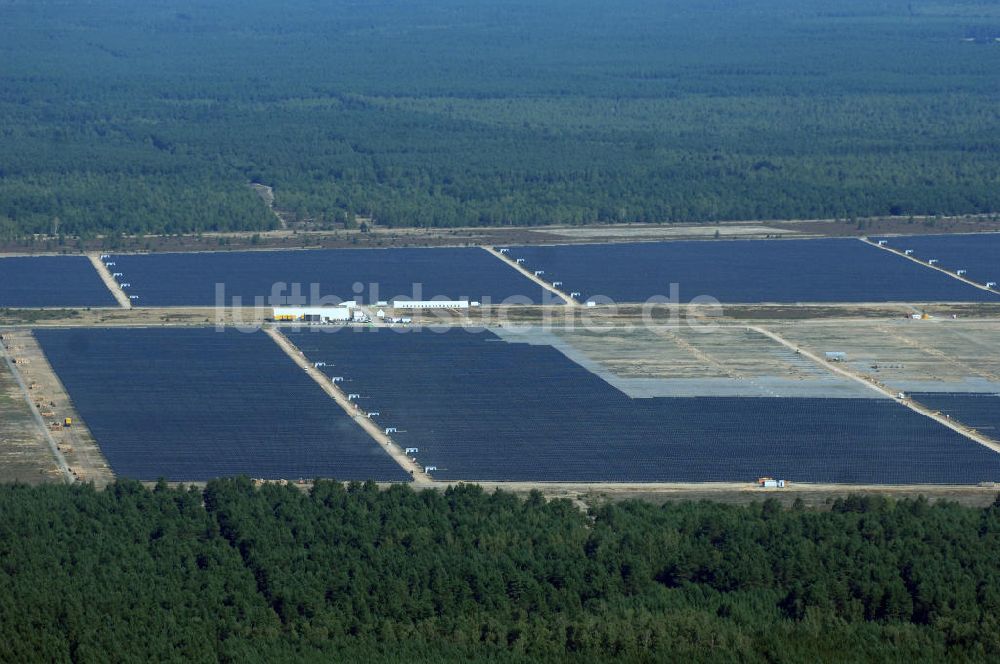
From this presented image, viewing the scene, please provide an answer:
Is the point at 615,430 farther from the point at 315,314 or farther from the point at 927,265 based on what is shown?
the point at 927,265

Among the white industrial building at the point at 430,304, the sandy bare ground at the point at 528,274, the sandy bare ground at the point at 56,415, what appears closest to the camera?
the sandy bare ground at the point at 56,415

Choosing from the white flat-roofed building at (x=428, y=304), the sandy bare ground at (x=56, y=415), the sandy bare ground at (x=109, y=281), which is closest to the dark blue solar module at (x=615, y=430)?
the sandy bare ground at (x=56, y=415)

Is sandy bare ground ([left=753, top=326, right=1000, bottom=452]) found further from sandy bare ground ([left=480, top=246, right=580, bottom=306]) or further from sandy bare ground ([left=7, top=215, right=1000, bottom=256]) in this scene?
sandy bare ground ([left=7, top=215, right=1000, bottom=256])

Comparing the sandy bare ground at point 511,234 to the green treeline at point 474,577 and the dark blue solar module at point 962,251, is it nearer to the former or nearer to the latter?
the dark blue solar module at point 962,251

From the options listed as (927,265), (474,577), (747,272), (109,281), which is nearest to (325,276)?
(109,281)

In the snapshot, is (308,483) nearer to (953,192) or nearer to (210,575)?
(210,575)
